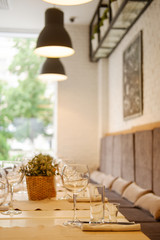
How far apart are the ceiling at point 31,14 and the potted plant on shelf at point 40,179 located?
12.7 feet

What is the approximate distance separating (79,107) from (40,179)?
182 inches

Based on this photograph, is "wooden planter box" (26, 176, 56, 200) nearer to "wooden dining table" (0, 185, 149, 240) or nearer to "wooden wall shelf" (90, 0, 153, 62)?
"wooden dining table" (0, 185, 149, 240)

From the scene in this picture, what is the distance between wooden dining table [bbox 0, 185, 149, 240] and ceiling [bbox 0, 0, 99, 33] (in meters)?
4.20

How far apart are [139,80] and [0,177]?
3.06 meters

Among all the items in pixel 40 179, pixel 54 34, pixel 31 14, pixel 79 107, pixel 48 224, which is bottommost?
pixel 48 224

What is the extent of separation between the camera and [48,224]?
1418 mm

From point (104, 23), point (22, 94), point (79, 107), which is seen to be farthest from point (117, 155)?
point (22, 94)

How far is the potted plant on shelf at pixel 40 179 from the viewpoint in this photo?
2010mm

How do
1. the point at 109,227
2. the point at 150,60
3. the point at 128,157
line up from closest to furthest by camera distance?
the point at 109,227
the point at 150,60
the point at 128,157

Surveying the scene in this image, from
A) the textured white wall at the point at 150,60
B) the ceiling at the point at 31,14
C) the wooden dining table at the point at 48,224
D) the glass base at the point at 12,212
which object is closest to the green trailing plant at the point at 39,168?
the wooden dining table at the point at 48,224

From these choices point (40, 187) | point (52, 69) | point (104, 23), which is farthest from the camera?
point (104, 23)

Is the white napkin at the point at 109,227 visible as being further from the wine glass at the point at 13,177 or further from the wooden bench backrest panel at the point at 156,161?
the wooden bench backrest panel at the point at 156,161

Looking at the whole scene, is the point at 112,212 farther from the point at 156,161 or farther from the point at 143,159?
the point at 143,159

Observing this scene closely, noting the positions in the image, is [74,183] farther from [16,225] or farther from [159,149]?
[159,149]
